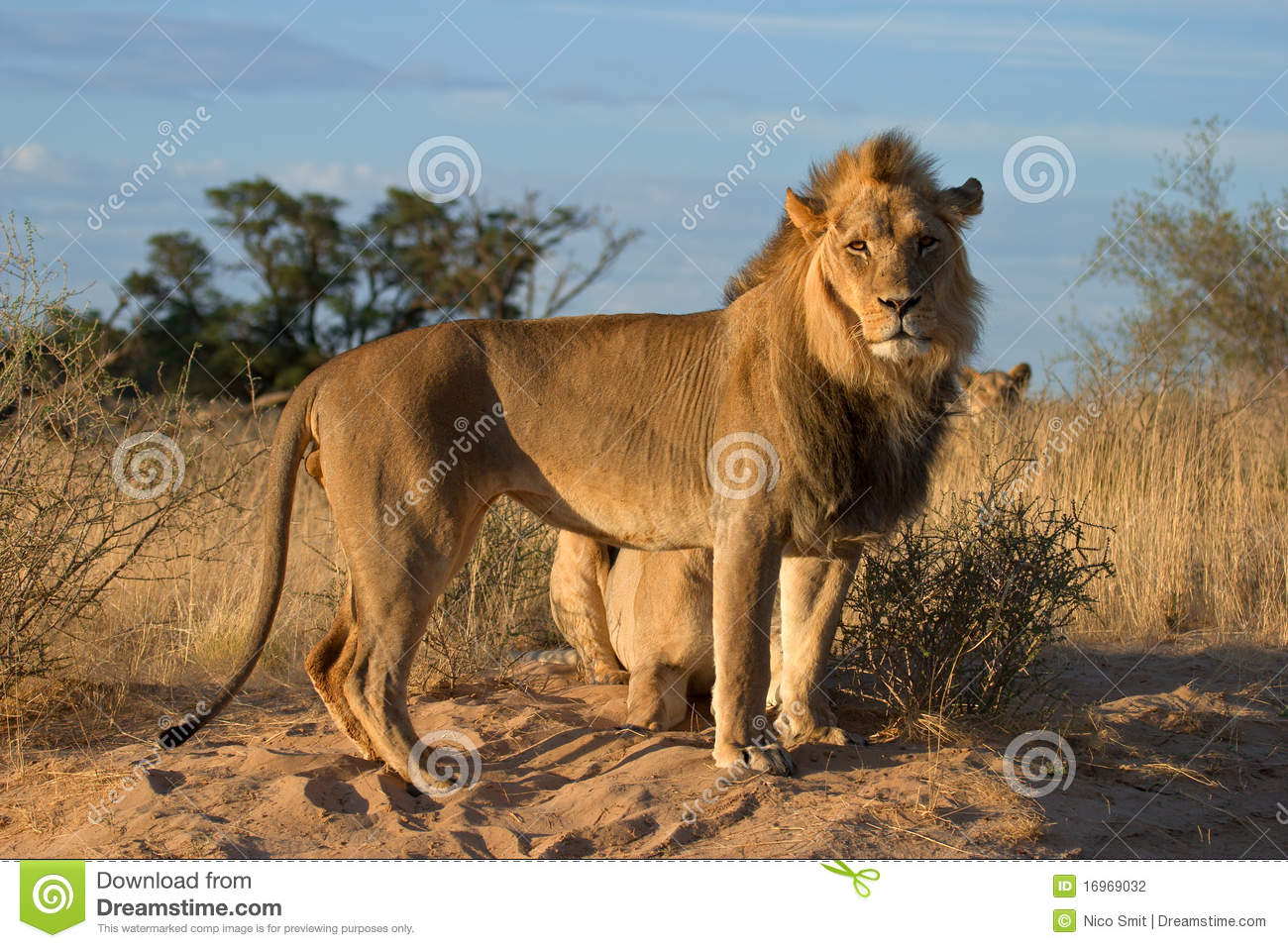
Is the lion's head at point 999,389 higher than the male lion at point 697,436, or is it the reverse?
the lion's head at point 999,389

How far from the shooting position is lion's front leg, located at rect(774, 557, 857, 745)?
546cm

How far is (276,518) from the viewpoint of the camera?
17.4ft

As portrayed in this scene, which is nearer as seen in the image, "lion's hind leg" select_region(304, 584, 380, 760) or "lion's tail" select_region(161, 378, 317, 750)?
"lion's tail" select_region(161, 378, 317, 750)

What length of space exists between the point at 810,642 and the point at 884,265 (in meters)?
1.70

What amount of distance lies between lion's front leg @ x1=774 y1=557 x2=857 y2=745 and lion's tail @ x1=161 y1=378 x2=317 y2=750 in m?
2.15

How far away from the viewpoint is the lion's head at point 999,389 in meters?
10.7

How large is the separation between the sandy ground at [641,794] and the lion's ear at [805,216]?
2.15 meters

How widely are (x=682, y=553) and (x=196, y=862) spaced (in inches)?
102

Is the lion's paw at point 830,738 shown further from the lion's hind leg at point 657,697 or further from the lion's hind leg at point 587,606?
the lion's hind leg at point 587,606

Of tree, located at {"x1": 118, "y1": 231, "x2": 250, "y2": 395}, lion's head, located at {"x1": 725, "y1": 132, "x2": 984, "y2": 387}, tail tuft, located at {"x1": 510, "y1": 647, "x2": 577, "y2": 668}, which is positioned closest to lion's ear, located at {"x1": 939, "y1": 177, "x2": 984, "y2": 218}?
lion's head, located at {"x1": 725, "y1": 132, "x2": 984, "y2": 387}

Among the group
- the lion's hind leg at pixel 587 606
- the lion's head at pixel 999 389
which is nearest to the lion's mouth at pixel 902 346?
the lion's hind leg at pixel 587 606

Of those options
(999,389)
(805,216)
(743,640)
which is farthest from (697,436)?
(999,389)

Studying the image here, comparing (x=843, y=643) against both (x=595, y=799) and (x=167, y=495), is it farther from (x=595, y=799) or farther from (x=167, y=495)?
Answer: (x=167, y=495)

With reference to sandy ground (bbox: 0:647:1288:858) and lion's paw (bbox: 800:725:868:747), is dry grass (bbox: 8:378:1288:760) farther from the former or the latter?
lion's paw (bbox: 800:725:868:747)
